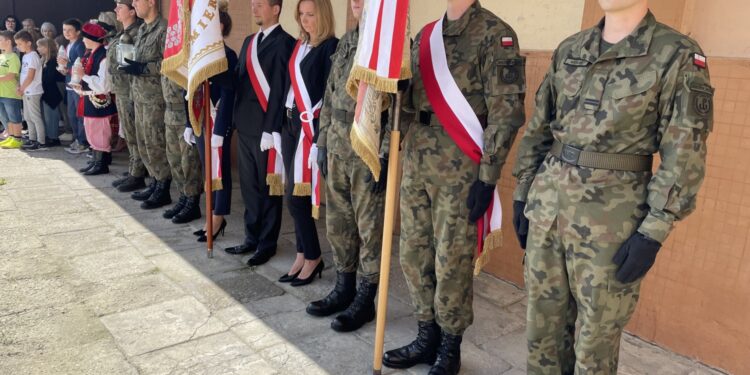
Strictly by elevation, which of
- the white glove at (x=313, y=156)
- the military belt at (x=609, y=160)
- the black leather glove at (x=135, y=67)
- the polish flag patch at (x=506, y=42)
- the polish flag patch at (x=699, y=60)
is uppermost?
the polish flag patch at (x=506, y=42)

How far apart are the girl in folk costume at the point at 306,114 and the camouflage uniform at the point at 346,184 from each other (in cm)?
24

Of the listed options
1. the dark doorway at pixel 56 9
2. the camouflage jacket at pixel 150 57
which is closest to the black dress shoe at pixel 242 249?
the camouflage jacket at pixel 150 57

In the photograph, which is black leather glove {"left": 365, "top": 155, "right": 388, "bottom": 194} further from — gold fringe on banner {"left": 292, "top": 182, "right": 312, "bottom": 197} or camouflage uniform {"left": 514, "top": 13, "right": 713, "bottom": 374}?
camouflage uniform {"left": 514, "top": 13, "right": 713, "bottom": 374}

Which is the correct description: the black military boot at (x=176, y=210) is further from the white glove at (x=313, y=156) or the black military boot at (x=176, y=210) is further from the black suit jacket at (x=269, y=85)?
the white glove at (x=313, y=156)

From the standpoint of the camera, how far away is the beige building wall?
336cm

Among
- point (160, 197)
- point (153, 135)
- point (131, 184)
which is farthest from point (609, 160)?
point (131, 184)

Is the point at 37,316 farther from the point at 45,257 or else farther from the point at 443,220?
the point at 443,220

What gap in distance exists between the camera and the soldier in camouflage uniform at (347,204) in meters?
3.01

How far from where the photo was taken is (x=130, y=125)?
19.1 feet

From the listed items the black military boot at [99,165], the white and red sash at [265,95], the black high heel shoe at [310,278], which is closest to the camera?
the black high heel shoe at [310,278]

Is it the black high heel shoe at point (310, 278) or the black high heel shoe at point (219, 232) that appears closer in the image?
the black high heel shoe at point (310, 278)

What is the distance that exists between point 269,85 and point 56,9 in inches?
336

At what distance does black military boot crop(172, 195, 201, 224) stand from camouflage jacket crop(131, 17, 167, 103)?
0.96 metres

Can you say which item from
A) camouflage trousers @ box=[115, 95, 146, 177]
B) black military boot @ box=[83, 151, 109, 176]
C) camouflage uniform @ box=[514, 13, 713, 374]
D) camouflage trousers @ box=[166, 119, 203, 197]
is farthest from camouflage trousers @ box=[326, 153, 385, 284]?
black military boot @ box=[83, 151, 109, 176]
